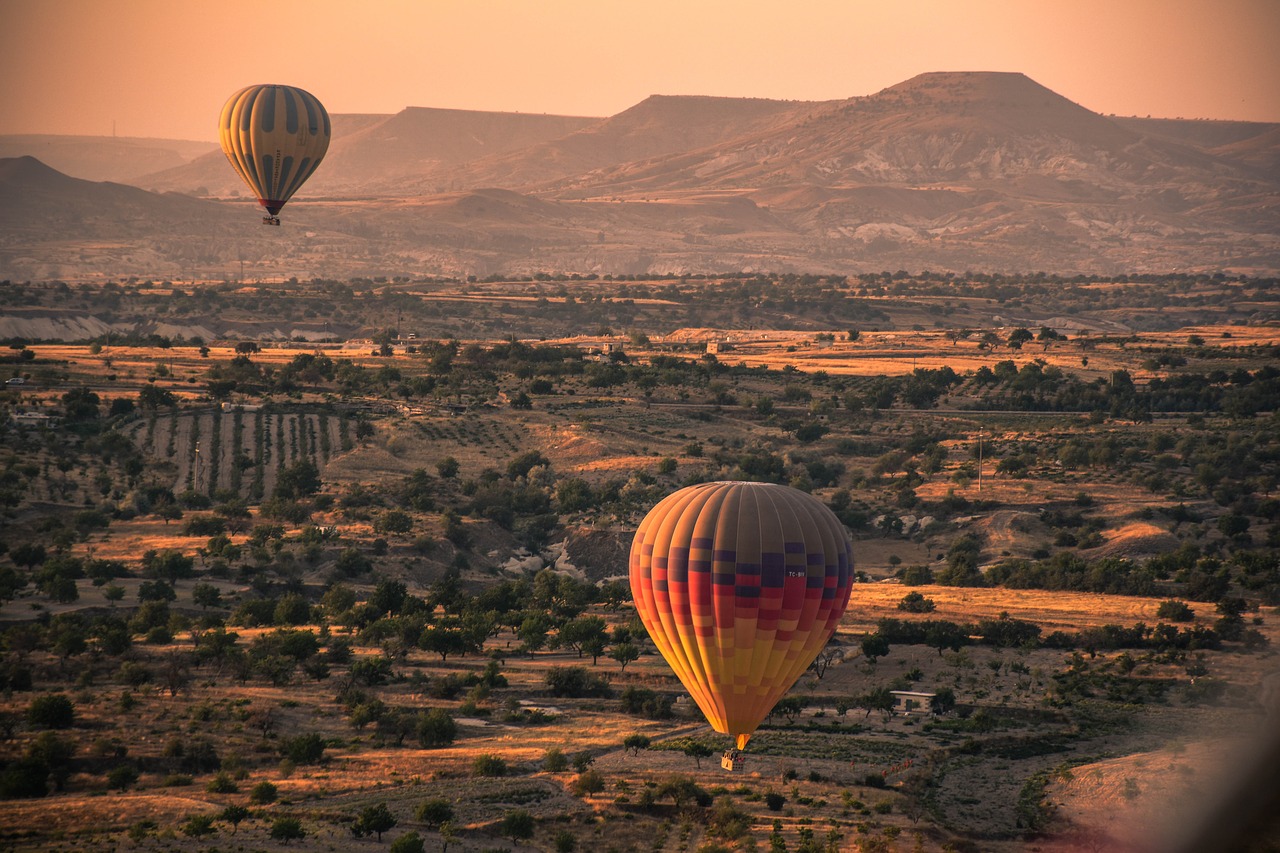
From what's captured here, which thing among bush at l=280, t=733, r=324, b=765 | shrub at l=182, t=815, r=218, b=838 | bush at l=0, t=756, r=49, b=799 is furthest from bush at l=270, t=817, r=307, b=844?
bush at l=0, t=756, r=49, b=799

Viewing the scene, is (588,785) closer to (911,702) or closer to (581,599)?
(911,702)

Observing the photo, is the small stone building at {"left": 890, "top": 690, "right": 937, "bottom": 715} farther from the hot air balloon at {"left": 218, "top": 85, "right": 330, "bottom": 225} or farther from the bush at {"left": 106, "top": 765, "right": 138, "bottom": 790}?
the hot air balloon at {"left": 218, "top": 85, "right": 330, "bottom": 225}

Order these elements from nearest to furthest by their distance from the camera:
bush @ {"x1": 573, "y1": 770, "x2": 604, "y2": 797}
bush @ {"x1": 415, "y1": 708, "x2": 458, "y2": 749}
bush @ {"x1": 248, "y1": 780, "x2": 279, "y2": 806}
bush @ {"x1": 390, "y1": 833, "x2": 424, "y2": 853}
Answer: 1. bush @ {"x1": 390, "y1": 833, "x2": 424, "y2": 853}
2. bush @ {"x1": 248, "y1": 780, "x2": 279, "y2": 806}
3. bush @ {"x1": 573, "y1": 770, "x2": 604, "y2": 797}
4. bush @ {"x1": 415, "y1": 708, "x2": 458, "y2": 749}

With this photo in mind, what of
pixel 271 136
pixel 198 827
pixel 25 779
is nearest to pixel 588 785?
pixel 198 827

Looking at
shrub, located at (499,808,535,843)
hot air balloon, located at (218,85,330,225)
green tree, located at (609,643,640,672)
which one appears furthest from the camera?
hot air balloon, located at (218,85,330,225)

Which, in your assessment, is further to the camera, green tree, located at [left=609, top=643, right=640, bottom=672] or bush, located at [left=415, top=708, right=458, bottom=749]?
green tree, located at [left=609, top=643, right=640, bottom=672]

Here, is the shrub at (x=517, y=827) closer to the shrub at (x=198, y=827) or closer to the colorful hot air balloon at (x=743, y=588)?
the colorful hot air balloon at (x=743, y=588)

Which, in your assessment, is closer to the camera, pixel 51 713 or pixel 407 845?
pixel 407 845
